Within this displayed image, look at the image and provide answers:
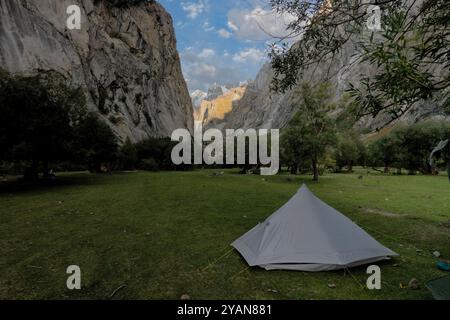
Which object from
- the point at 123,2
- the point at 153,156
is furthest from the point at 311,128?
the point at 123,2

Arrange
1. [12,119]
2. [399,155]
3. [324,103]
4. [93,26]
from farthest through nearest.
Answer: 1. [93,26]
2. [399,155]
3. [324,103]
4. [12,119]

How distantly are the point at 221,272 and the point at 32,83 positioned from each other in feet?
75.8

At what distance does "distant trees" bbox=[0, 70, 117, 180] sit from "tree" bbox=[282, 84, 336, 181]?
74.2ft

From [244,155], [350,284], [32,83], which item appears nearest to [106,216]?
[350,284]

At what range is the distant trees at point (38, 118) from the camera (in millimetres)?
22119

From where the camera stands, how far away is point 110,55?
81.5 meters

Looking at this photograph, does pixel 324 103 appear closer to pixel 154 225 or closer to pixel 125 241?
pixel 154 225

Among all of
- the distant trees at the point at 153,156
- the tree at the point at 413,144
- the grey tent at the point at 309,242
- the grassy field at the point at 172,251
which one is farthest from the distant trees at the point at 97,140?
the tree at the point at 413,144

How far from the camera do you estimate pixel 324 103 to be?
3628 centimetres

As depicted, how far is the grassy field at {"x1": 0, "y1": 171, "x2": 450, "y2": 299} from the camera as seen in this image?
6.90 meters

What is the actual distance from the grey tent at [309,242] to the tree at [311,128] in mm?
26274

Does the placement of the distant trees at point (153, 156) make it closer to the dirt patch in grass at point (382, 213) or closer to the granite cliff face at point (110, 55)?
the granite cliff face at point (110, 55)

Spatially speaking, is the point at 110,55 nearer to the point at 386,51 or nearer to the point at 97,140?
the point at 97,140

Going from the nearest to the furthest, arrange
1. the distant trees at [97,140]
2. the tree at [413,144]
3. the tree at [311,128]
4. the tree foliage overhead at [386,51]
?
the tree foliage overhead at [386,51] < the tree at [311,128] < the distant trees at [97,140] < the tree at [413,144]
